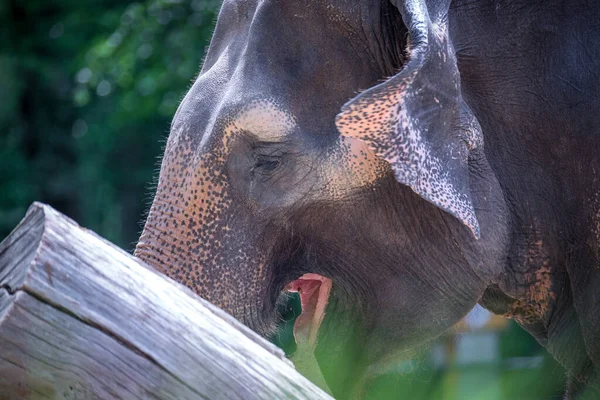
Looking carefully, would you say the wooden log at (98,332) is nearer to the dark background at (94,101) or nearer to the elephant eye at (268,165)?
the elephant eye at (268,165)

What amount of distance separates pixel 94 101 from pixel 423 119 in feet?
27.7

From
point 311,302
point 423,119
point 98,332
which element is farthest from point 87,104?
point 98,332

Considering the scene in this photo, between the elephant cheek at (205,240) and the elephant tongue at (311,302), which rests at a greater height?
A: the elephant cheek at (205,240)

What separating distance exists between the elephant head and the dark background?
3340mm

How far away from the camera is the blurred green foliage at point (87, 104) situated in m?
7.60

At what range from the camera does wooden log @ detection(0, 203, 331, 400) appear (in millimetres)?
1135

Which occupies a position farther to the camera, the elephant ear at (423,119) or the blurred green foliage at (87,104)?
the blurred green foliage at (87,104)

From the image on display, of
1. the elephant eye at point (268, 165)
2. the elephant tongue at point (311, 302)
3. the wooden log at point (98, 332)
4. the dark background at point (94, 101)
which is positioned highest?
the dark background at point (94, 101)

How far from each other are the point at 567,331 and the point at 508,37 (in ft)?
2.40

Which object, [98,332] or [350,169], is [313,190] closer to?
[350,169]

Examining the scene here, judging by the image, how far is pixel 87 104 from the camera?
33.5 ft

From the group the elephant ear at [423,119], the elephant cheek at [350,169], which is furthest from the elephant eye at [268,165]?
the elephant ear at [423,119]

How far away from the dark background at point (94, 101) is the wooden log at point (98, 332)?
447 cm

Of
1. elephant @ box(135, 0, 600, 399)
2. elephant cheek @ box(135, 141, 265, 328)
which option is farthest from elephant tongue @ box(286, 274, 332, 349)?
elephant cheek @ box(135, 141, 265, 328)
